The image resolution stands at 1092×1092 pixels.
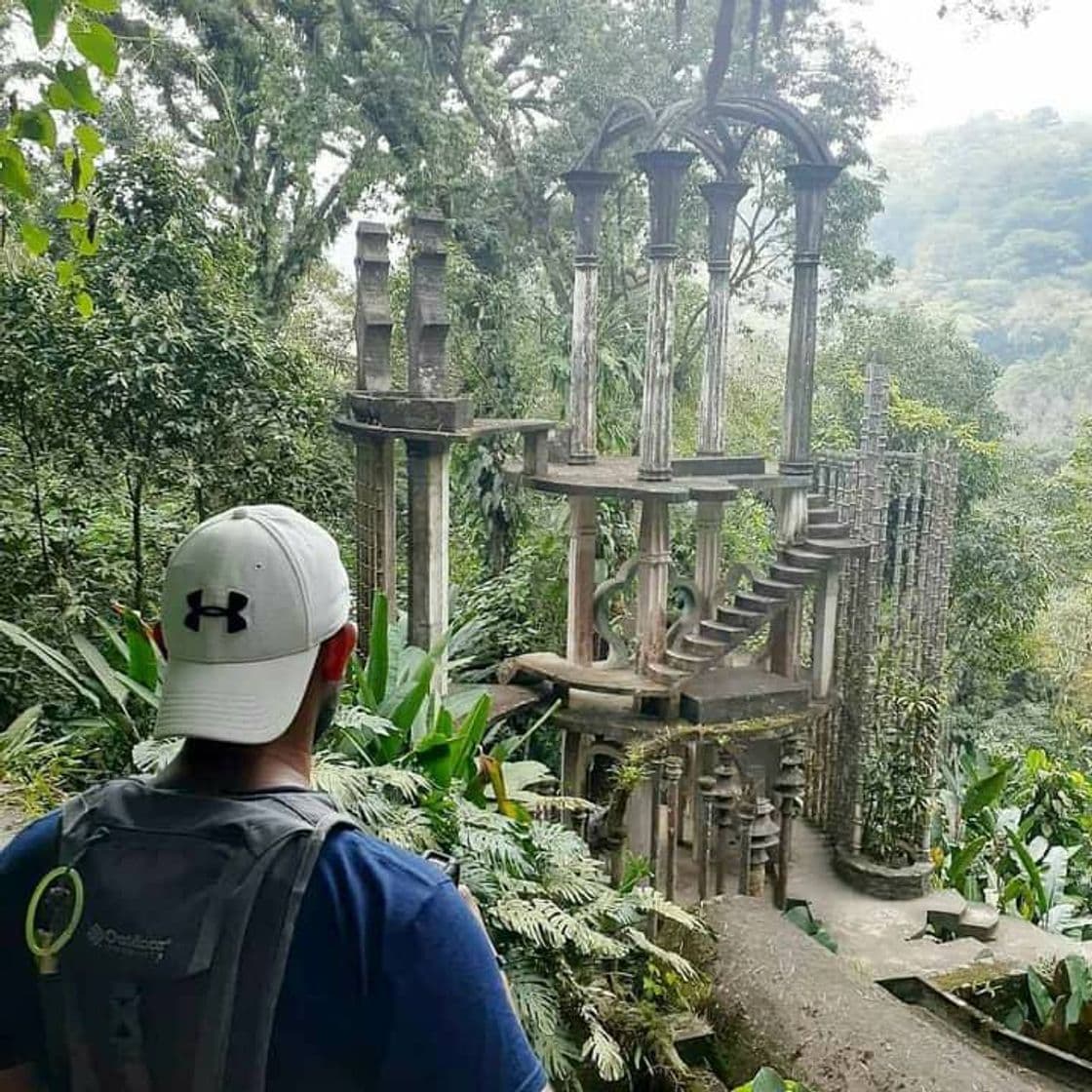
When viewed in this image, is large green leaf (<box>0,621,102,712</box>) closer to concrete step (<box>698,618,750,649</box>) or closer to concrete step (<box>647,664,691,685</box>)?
concrete step (<box>647,664,691,685</box>)

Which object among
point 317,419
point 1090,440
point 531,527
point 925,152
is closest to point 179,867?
point 317,419

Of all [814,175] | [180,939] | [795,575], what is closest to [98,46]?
[180,939]

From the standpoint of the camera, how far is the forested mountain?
3061 centimetres

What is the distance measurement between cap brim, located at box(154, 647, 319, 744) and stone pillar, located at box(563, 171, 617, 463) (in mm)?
6717

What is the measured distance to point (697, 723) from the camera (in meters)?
6.98

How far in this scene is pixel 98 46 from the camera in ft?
5.06

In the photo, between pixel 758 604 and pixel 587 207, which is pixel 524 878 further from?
pixel 587 207

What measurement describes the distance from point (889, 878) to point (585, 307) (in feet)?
13.4

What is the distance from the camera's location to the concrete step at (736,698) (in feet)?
23.1

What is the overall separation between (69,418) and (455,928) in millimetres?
5390

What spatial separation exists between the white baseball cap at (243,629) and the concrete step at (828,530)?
259 inches

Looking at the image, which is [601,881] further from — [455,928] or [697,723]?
[697,723]

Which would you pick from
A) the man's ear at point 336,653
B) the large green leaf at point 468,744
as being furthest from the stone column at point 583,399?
the man's ear at point 336,653

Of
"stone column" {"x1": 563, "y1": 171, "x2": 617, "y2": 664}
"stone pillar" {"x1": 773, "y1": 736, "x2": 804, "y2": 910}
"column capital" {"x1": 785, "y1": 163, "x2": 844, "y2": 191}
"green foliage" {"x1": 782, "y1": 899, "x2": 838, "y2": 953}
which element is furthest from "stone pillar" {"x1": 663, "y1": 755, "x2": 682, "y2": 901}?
"column capital" {"x1": 785, "y1": 163, "x2": 844, "y2": 191}
